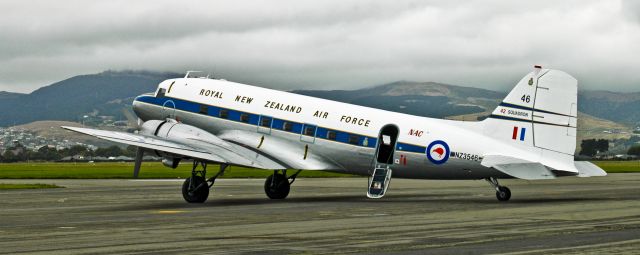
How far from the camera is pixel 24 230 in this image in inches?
1024

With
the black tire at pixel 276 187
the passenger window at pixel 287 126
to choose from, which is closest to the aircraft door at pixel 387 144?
the passenger window at pixel 287 126

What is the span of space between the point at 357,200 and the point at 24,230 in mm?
16334

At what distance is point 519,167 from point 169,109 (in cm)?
1553

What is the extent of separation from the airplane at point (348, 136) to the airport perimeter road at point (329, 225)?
1264mm

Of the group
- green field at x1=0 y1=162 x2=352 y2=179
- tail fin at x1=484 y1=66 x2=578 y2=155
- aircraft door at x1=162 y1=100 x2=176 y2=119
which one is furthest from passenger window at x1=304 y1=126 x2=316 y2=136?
green field at x1=0 y1=162 x2=352 y2=179

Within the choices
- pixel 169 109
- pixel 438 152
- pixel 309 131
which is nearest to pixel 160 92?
pixel 169 109

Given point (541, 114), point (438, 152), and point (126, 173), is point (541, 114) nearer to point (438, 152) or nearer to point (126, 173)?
point (438, 152)

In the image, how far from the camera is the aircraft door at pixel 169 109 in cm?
4222

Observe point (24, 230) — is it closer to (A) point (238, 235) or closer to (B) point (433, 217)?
(A) point (238, 235)

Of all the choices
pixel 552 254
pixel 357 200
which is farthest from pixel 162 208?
pixel 552 254

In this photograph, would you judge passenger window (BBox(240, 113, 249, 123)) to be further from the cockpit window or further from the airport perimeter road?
the cockpit window

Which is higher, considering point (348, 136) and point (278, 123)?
point (278, 123)

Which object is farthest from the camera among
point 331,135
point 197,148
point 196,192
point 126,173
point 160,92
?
point 126,173

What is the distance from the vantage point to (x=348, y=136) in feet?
125
